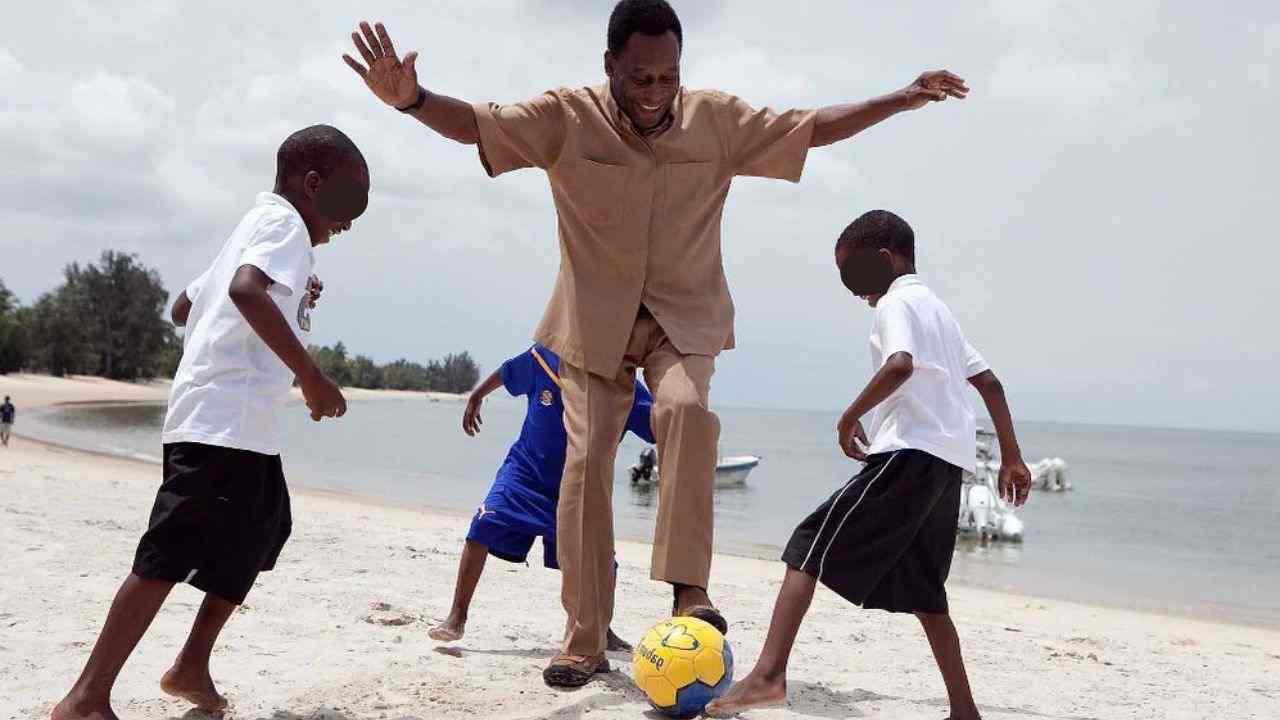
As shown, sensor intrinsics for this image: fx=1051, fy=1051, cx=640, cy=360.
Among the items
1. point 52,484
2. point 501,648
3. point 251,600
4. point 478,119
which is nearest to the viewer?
point 478,119

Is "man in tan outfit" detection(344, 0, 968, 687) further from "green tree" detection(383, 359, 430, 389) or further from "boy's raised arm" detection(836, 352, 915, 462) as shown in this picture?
"green tree" detection(383, 359, 430, 389)

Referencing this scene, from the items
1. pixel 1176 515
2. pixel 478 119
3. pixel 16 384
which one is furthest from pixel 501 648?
pixel 16 384

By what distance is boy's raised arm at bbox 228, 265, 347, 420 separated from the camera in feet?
9.73

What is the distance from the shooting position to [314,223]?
3451 mm

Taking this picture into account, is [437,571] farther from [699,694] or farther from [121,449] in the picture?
[121,449]

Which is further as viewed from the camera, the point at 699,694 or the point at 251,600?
the point at 251,600

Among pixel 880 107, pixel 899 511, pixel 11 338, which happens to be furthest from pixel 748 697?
pixel 11 338

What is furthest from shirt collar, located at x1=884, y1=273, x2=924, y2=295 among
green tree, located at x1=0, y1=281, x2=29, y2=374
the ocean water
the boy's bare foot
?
green tree, located at x1=0, y1=281, x2=29, y2=374

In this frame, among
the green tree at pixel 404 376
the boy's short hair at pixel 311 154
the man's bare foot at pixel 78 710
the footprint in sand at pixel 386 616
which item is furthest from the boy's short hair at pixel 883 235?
the green tree at pixel 404 376

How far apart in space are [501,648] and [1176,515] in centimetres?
2653

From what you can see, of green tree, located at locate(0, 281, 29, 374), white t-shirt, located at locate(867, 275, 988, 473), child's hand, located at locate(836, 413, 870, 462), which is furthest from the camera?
green tree, located at locate(0, 281, 29, 374)

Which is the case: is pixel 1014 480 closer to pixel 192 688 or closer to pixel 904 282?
pixel 904 282

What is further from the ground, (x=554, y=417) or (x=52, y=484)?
(x=554, y=417)

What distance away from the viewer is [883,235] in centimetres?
413
